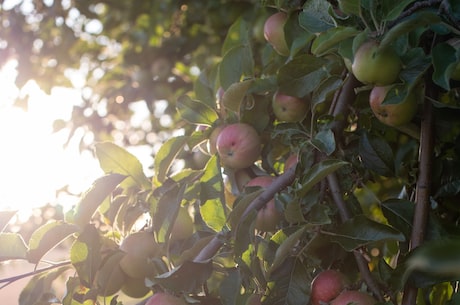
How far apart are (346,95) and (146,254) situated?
33 cm

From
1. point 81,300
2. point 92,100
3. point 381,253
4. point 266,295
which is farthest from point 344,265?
point 92,100

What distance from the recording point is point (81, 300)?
0.82 m

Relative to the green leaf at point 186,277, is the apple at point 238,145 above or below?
above

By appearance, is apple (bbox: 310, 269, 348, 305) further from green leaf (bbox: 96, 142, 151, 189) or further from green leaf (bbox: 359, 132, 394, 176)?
green leaf (bbox: 96, 142, 151, 189)

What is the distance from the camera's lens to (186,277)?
28.0 inches

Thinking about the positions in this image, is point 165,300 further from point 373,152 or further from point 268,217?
point 373,152

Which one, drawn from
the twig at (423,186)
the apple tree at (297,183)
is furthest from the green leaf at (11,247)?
the twig at (423,186)

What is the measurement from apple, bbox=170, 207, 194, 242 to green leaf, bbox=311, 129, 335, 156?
239 millimetres

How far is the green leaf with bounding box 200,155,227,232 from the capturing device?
800mm

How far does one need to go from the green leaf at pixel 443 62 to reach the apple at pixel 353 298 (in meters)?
0.23

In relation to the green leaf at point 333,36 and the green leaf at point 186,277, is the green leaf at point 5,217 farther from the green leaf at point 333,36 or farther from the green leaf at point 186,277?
the green leaf at point 333,36

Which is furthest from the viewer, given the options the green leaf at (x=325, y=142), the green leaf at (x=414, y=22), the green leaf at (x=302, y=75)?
the green leaf at (x=302, y=75)

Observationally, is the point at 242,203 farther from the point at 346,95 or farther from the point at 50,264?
the point at 50,264

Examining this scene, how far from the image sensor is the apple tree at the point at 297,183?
2.21 ft
